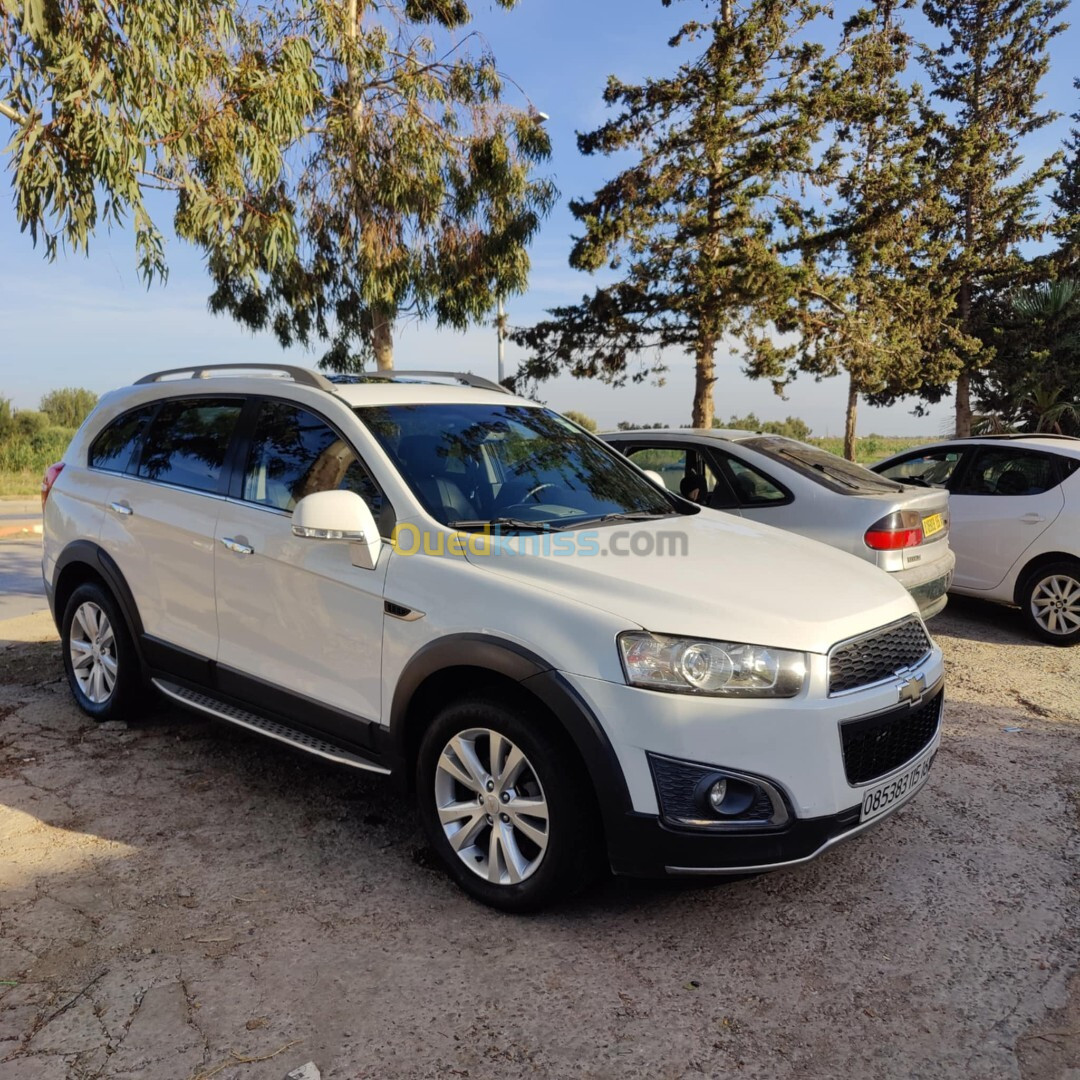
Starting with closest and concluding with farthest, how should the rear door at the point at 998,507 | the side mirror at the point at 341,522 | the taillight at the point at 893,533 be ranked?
1. the side mirror at the point at 341,522
2. the taillight at the point at 893,533
3. the rear door at the point at 998,507

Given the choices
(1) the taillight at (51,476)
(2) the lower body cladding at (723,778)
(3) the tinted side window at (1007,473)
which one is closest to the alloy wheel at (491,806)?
(2) the lower body cladding at (723,778)

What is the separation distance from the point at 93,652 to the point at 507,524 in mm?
2741

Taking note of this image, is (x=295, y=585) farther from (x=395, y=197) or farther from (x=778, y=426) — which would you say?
(x=778, y=426)

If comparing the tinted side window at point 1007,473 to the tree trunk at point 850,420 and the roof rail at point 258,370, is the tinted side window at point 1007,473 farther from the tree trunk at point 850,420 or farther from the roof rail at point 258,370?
the tree trunk at point 850,420

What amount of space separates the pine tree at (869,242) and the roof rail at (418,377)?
50.4 feet

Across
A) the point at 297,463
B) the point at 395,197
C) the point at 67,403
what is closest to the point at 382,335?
the point at 395,197

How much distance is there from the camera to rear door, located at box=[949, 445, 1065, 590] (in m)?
6.78

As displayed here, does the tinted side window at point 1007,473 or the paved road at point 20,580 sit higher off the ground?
the tinted side window at point 1007,473

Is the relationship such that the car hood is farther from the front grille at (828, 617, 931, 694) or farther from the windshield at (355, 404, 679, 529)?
the windshield at (355, 404, 679, 529)

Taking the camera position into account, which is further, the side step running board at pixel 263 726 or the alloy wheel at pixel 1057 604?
the alloy wheel at pixel 1057 604

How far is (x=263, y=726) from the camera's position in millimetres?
3768

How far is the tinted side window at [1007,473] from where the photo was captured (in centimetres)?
684

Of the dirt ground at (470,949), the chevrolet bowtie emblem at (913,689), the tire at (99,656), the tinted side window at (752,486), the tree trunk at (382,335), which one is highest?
the tree trunk at (382,335)

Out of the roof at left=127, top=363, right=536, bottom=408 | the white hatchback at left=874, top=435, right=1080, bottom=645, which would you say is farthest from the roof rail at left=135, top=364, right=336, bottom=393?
the white hatchback at left=874, top=435, right=1080, bottom=645
